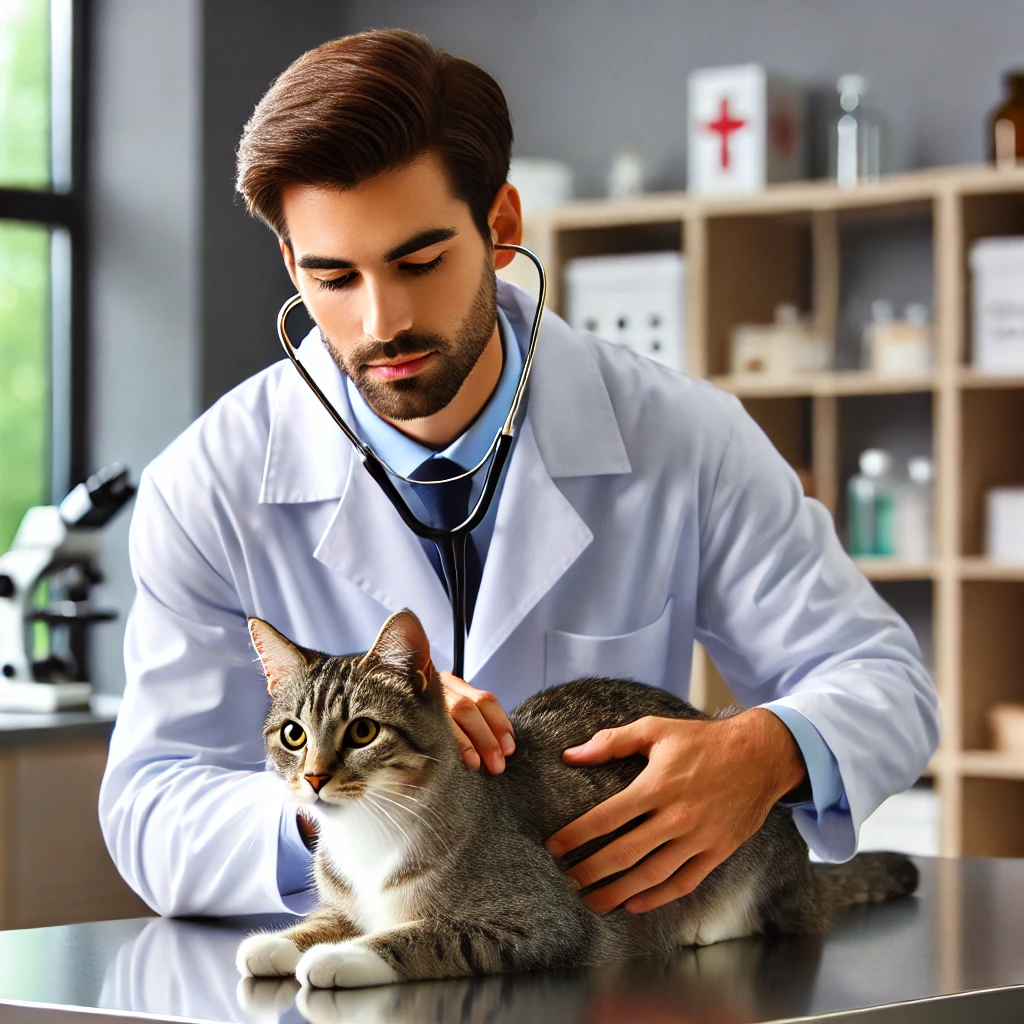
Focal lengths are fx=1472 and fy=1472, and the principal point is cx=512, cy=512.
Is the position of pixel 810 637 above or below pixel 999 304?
below

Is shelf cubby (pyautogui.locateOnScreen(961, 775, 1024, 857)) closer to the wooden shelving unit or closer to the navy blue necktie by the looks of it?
the wooden shelving unit

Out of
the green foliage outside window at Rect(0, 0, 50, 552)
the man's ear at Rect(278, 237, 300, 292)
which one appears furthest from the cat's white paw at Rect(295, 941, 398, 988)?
the green foliage outside window at Rect(0, 0, 50, 552)

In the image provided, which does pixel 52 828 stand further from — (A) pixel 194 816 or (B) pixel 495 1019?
(B) pixel 495 1019

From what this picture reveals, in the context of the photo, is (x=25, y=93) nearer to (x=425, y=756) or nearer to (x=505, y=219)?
(x=505, y=219)

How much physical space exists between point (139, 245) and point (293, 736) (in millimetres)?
3207

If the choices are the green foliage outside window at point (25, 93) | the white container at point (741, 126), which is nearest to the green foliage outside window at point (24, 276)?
the green foliage outside window at point (25, 93)

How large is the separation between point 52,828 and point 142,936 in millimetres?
1783

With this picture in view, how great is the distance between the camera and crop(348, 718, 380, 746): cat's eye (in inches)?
38.3

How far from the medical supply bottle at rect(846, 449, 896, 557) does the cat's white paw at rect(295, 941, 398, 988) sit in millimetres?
2716

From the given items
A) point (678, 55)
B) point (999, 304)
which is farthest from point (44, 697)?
point (678, 55)

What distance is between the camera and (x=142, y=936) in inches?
44.3

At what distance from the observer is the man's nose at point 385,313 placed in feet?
3.96

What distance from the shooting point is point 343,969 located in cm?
90

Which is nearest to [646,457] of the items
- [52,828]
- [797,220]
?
[52,828]
